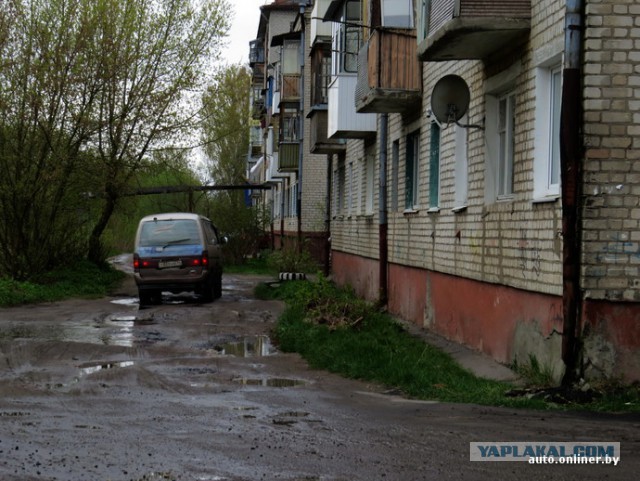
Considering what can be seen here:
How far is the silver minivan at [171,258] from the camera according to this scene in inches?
848

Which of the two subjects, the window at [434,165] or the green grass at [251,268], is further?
the green grass at [251,268]

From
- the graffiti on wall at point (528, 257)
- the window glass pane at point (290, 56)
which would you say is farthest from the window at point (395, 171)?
the window glass pane at point (290, 56)

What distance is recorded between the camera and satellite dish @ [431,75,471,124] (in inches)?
500

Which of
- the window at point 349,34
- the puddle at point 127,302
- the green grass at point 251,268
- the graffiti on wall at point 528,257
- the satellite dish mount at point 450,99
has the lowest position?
the puddle at point 127,302

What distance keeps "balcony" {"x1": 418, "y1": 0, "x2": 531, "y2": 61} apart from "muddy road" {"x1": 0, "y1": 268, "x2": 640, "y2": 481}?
4.08 m

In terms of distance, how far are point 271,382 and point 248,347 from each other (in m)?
3.49

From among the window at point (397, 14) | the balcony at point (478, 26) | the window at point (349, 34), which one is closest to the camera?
the balcony at point (478, 26)

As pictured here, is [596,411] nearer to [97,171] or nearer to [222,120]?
[97,171]

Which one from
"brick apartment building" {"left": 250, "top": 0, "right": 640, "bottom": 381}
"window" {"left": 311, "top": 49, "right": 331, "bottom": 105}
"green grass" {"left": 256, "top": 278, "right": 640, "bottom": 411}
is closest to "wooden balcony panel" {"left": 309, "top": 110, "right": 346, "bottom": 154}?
"window" {"left": 311, "top": 49, "right": 331, "bottom": 105}

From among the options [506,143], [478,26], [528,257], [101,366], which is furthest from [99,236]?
[528,257]

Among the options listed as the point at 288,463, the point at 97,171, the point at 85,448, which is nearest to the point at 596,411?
the point at 288,463

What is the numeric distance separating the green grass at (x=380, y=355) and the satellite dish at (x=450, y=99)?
3.00m

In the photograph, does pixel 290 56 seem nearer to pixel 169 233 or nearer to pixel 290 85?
pixel 290 85

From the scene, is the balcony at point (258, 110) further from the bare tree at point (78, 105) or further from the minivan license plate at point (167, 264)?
the minivan license plate at point (167, 264)
